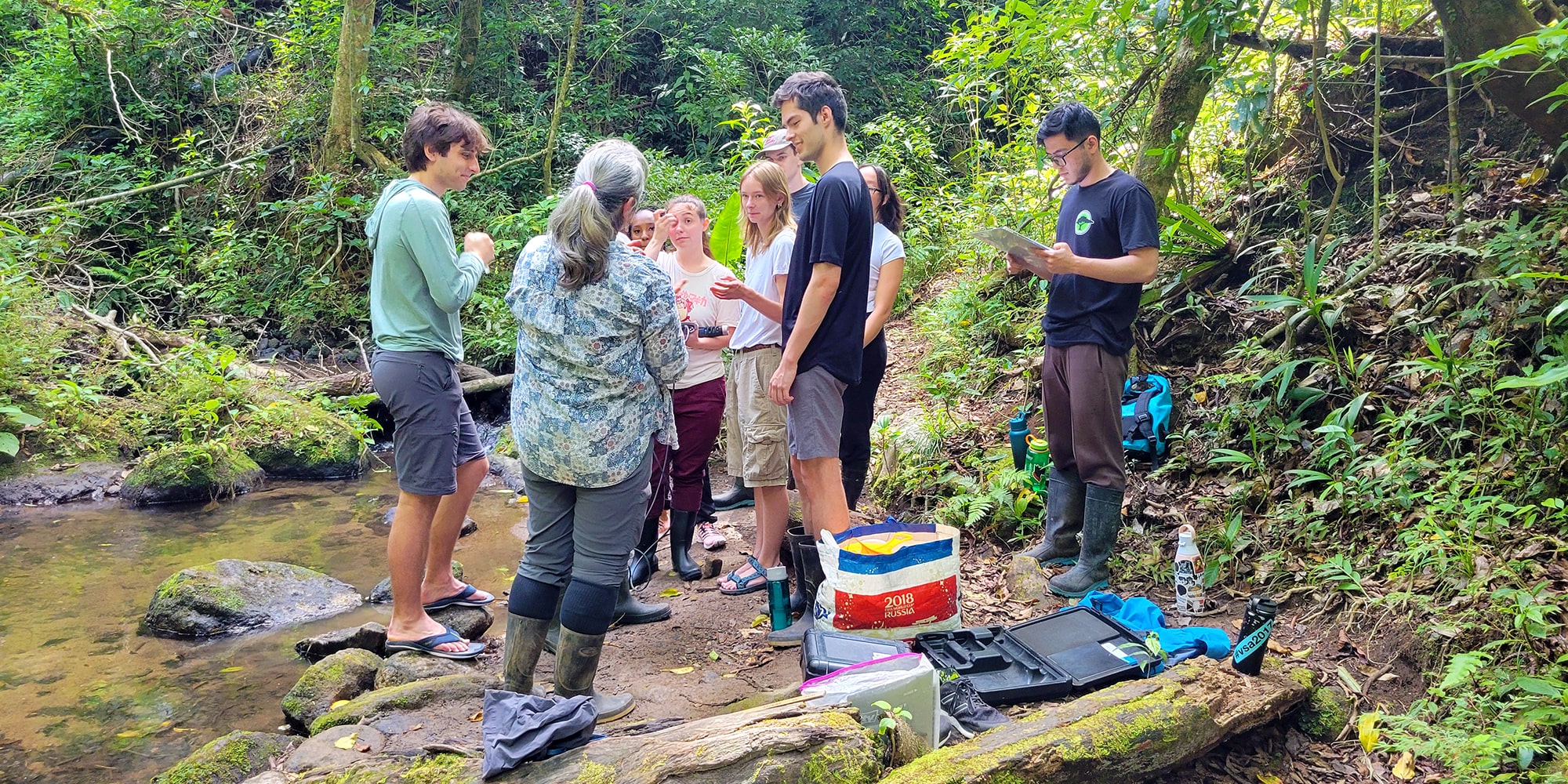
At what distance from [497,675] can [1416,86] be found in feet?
19.3

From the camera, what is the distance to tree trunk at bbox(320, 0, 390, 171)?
1127 centimetres

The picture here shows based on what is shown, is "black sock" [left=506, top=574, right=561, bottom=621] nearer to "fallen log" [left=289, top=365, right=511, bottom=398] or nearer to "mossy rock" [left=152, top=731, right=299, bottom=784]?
"mossy rock" [left=152, top=731, right=299, bottom=784]

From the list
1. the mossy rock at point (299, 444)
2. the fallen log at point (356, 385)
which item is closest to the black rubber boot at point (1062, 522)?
the mossy rock at point (299, 444)

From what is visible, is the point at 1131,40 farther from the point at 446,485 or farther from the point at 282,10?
the point at 282,10

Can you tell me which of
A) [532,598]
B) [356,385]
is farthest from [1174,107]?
[356,385]

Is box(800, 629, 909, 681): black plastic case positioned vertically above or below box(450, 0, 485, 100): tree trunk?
below

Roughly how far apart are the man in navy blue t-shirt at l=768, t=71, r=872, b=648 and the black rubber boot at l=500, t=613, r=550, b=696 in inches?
45.4

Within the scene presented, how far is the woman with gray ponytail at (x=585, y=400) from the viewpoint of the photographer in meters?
3.01

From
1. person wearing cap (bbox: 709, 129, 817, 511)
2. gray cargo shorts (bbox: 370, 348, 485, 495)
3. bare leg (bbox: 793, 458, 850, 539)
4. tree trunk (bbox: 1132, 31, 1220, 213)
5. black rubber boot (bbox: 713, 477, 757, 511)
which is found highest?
tree trunk (bbox: 1132, 31, 1220, 213)

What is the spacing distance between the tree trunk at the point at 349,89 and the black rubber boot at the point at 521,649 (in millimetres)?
9894

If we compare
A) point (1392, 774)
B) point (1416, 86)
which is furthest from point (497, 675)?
point (1416, 86)

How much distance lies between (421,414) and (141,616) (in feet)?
7.28

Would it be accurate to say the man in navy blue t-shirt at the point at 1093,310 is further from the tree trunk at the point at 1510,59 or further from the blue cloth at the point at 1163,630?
the tree trunk at the point at 1510,59

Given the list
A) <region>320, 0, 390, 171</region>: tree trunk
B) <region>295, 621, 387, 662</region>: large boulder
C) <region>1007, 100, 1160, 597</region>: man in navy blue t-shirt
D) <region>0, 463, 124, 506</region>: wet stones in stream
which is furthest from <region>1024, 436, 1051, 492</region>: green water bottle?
<region>320, 0, 390, 171</region>: tree trunk
